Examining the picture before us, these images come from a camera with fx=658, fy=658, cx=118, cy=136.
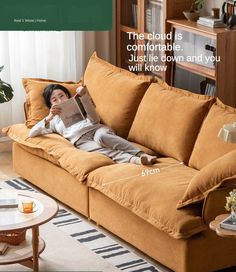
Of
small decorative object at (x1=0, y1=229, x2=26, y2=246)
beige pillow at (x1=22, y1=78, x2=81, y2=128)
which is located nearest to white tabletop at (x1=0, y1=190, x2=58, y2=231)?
small decorative object at (x1=0, y1=229, x2=26, y2=246)

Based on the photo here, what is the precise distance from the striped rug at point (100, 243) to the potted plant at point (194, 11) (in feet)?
5.92

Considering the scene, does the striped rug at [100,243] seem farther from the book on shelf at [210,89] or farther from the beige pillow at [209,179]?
the book on shelf at [210,89]

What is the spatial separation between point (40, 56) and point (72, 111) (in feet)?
4.49

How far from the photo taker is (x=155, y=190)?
347 centimetres

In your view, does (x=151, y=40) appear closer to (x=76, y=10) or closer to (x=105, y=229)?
(x=105, y=229)

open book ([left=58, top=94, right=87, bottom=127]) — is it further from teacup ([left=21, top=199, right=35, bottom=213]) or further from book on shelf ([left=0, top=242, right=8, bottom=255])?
book on shelf ([left=0, top=242, right=8, bottom=255])

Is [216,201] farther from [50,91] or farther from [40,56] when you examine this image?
[40,56]

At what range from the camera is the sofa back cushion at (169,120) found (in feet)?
13.0

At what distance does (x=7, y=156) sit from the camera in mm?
5395

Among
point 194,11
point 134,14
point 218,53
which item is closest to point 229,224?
point 218,53

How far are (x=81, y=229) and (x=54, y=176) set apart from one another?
50 cm

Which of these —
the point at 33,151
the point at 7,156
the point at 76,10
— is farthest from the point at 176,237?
the point at 7,156

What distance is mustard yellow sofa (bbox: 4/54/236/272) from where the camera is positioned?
3.23 meters

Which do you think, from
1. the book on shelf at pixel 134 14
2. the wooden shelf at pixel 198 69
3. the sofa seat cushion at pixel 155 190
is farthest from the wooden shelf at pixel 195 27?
the sofa seat cushion at pixel 155 190
